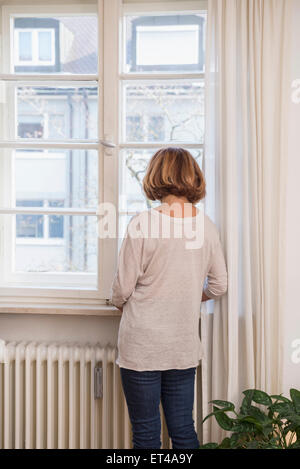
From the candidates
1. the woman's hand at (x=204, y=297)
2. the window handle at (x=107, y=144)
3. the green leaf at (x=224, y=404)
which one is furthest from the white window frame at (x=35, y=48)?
the green leaf at (x=224, y=404)

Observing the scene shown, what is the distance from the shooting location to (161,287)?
1652mm

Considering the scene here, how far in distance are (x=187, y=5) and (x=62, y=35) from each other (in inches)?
24.1

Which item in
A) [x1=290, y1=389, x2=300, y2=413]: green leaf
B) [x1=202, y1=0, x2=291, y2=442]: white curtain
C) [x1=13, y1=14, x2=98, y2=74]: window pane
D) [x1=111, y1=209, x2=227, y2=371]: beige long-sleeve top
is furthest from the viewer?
[x1=13, y1=14, x2=98, y2=74]: window pane

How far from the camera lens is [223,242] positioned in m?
1.92

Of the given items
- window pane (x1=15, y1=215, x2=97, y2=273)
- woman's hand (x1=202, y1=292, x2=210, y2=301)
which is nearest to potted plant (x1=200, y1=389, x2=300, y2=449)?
woman's hand (x1=202, y1=292, x2=210, y2=301)

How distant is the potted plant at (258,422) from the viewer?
5.55 ft

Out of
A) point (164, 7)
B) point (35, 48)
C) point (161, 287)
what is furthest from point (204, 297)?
point (35, 48)

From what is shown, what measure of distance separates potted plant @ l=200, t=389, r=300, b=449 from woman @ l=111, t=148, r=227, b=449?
0.68ft

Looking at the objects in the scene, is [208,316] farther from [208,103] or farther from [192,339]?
[208,103]

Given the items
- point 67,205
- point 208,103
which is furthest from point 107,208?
point 208,103

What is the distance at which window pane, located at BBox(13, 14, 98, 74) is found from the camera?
220 centimetres

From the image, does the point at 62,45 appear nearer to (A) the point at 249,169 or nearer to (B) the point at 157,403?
(A) the point at 249,169

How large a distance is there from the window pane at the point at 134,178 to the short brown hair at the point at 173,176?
481mm

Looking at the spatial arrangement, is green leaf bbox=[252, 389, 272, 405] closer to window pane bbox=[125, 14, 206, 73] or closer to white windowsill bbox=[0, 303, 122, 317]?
white windowsill bbox=[0, 303, 122, 317]
